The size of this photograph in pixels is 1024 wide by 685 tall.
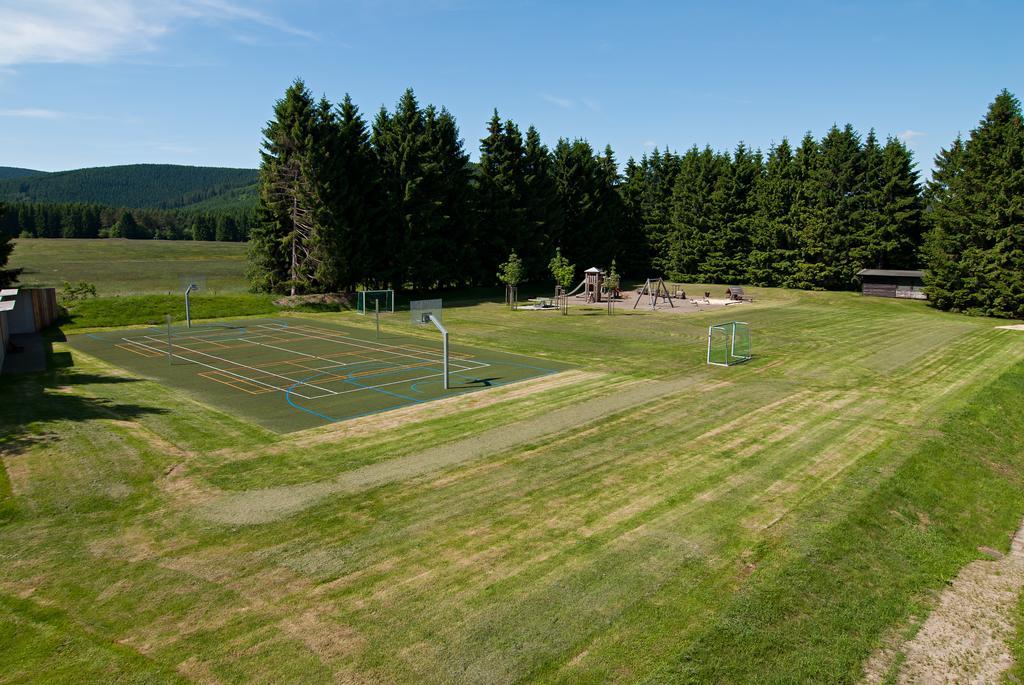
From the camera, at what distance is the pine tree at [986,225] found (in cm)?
4334

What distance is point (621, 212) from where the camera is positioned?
73.2 metres

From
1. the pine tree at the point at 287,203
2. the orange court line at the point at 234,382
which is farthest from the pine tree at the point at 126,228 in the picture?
the orange court line at the point at 234,382

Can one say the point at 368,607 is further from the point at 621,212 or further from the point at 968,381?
the point at 621,212

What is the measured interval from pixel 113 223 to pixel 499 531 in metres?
165

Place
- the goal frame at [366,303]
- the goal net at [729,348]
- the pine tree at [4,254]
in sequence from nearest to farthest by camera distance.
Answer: the goal net at [729,348], the pine tree at [4,254], the goal frame at [366,303]

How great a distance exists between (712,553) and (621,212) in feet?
218

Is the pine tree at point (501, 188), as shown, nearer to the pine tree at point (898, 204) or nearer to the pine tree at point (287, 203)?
the pine tree at point (287, 203)

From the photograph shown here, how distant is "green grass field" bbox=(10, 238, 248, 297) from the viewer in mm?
67000

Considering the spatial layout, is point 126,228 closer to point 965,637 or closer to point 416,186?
point 416,186

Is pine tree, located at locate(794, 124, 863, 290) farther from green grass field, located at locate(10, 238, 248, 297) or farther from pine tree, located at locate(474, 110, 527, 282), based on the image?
green grass field, located at locate(10, 238, 248, 297)

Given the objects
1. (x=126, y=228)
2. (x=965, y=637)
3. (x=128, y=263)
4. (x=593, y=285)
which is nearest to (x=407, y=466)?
(x=965, y=637)

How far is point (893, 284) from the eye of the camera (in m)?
54.7

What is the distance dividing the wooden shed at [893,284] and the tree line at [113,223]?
106 meters

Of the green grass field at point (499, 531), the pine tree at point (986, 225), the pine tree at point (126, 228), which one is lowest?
the green grass field at point (499, 531)
